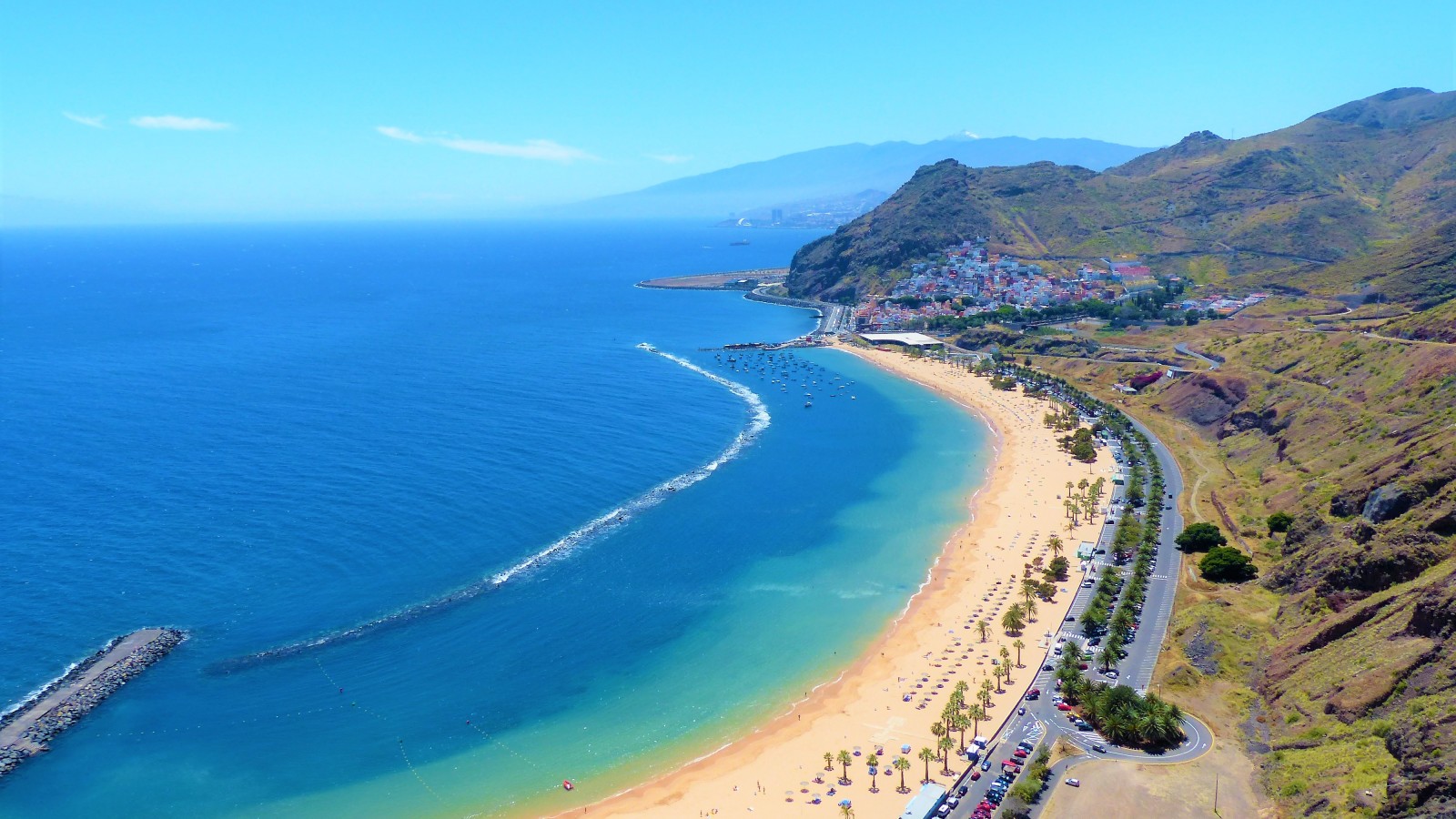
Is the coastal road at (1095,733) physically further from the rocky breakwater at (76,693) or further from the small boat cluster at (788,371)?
the small boat cluster at (788,371)

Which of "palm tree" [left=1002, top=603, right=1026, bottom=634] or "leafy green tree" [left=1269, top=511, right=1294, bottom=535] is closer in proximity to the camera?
"palm tree" [left=1002, top=603, right=1026, bottom=634]

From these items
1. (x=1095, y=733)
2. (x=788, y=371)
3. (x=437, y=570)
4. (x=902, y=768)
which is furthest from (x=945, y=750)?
(x=788, y=371)

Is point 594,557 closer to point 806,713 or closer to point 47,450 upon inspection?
point 806,713

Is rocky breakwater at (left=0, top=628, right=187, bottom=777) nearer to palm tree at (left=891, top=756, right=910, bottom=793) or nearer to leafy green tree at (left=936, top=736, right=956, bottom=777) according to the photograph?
palm tree at (left=891, top=756, right=910, bottom=793)

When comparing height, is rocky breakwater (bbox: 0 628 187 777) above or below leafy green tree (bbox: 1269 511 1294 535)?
below

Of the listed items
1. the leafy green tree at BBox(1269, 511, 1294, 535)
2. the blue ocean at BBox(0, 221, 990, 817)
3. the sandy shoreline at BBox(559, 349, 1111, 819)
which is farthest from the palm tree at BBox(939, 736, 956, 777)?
the leafy green tree at BBox(1269, 511, 1294, 535)

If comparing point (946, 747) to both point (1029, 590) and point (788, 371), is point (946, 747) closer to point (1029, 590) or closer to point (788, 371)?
point (1029, 590)
